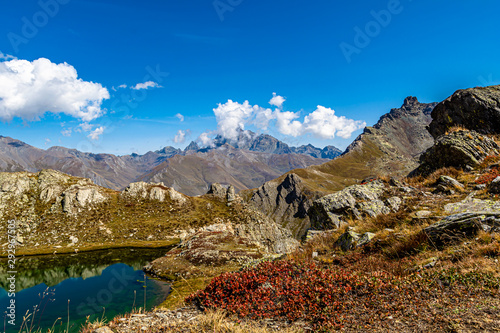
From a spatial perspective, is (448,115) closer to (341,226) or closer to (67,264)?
(341,226)

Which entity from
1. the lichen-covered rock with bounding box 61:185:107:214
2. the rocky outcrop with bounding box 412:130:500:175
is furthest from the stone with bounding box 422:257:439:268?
the lichen-covered rock with bounding box 61:185:107:214

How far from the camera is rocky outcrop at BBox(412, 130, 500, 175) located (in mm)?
22125

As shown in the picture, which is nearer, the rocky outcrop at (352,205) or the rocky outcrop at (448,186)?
the rocky outcrop at (448,186)

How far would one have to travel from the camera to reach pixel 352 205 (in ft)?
66.0

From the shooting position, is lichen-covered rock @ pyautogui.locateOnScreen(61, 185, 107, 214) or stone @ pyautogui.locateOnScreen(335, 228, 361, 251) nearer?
stone @ pyautogui.locateOnScreen(335, 228, 361, 251)

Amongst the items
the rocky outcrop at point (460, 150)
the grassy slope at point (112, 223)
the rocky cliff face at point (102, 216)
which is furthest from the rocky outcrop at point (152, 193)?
the rocky outcrop at point (460, 150)

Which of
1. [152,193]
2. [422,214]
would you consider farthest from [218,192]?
[422,214]

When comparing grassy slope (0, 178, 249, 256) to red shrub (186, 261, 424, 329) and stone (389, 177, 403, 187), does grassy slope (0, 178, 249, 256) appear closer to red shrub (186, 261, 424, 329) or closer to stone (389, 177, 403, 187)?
stone (389, 177, 403, 187)

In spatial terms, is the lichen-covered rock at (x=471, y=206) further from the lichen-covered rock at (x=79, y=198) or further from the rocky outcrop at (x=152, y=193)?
the lichen-covered rock at (x=79, y=198)

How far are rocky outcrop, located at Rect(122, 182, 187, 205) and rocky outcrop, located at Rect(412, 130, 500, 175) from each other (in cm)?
13113

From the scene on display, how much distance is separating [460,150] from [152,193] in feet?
466

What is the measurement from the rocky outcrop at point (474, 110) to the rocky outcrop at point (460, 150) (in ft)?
17.0

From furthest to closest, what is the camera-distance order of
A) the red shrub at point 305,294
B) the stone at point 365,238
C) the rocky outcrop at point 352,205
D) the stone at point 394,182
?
the stone at point 394,182, the rocky outcrop at point 352,205, the stone at point 365,238, the red shrub at point 305,294

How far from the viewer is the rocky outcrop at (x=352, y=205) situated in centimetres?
1867
